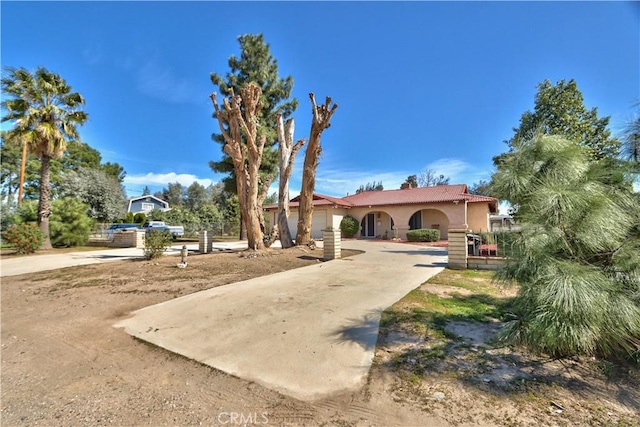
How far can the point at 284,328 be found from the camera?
4074 mm

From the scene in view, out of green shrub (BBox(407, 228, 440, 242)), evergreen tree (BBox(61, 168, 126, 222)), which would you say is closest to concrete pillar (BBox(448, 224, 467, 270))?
green shrub (BBox(407, 228, 440, 242))

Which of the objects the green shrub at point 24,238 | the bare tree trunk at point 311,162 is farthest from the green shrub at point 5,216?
the bare tree trunk at point 311,162

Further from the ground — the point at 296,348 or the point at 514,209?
the point at 514,209

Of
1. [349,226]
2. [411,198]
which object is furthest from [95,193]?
[411,198]

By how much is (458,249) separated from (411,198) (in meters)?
14.4

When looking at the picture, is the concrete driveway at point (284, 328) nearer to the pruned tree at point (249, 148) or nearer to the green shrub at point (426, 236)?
the pruned tree at point (249, 148)

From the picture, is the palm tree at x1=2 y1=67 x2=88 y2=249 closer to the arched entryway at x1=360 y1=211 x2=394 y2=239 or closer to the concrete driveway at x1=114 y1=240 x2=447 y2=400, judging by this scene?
the concrete driveway at x1=114 y1=240 x2=447 y2=400

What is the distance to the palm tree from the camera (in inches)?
586

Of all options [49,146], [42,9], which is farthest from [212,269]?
[49,146]

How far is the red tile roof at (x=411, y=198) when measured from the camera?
67.5 ft

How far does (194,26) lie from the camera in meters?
10.7

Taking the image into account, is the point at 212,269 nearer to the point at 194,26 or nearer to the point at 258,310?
the point at 258,310

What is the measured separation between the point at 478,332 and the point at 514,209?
176cm

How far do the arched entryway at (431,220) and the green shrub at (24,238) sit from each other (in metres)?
23.7
